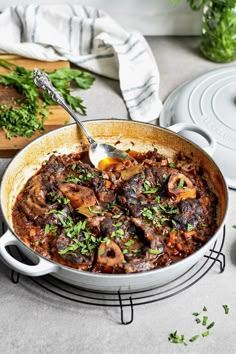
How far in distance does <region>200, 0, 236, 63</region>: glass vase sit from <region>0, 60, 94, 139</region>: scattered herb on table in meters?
0.68

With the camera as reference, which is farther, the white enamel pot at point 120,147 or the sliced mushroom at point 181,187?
the sliced mushroom at point 181,187

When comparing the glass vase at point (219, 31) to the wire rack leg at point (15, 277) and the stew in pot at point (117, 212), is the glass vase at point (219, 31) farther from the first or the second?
the wire rack leg at point (15, 277)

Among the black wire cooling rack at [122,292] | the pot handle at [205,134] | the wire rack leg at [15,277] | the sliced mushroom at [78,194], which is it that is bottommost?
the wire rack leg at [15,277]

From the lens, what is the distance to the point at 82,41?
3.26 m

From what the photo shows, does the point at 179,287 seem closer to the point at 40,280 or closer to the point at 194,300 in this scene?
the point at 194,300

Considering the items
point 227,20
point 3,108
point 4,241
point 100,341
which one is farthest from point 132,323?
point 227,20

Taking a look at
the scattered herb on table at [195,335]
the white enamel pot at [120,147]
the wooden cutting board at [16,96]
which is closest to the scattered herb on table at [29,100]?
the wooden cutting board at [16,96]

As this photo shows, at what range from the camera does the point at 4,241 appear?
198 cm

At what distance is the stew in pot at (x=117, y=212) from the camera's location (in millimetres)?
2082

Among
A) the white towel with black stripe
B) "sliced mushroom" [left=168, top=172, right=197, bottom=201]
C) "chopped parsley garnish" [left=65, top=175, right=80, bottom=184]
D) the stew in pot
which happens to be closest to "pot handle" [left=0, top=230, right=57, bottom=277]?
the stew in pot

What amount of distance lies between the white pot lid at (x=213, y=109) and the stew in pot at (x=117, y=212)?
24 centimetres

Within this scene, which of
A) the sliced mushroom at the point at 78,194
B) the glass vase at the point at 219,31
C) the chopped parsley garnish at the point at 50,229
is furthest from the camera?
the glass vase at the point at 219,31

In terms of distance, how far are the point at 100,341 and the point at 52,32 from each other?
1834 millimetres

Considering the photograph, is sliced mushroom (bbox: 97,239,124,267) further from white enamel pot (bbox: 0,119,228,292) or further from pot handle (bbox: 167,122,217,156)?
pot handle (bbox: 167,122,217,156)
